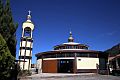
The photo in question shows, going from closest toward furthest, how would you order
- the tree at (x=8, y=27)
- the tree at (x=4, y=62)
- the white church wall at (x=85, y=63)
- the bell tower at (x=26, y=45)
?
the tree at (x=4, y=62) < the tree at (x=8, y=27) < the white church wall at (x=85, y=63) < the bell tower at (x=26, y=45)

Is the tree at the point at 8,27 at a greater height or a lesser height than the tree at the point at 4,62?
greater

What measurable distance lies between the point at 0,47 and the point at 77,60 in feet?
81.1

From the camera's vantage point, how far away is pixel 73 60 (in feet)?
133

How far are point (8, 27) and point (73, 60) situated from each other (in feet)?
73.6

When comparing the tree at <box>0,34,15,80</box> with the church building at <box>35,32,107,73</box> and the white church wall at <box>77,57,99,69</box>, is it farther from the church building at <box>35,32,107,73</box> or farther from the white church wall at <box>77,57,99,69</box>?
the white church wall at <box>77,57,99,69</box>

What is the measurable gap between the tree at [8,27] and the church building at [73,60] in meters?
21.2

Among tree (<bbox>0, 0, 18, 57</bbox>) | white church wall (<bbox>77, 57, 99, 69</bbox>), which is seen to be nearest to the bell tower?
white church wall (<bbox>77, 57, 99, 69</bbox>)

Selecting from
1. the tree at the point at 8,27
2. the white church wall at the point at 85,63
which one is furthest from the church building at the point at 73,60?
the tree at the point at 8,27

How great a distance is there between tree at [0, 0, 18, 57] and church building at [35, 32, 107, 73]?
834 inches

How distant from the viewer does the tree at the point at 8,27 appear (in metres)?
19.9

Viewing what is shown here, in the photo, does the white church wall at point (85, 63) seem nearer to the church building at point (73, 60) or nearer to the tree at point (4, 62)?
the church building at point (73, 60)

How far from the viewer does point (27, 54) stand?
49750 millimetres

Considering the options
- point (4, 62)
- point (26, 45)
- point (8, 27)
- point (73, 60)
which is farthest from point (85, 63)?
point (4, 62)

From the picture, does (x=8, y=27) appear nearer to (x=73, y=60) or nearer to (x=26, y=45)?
(x=73, y=60)
